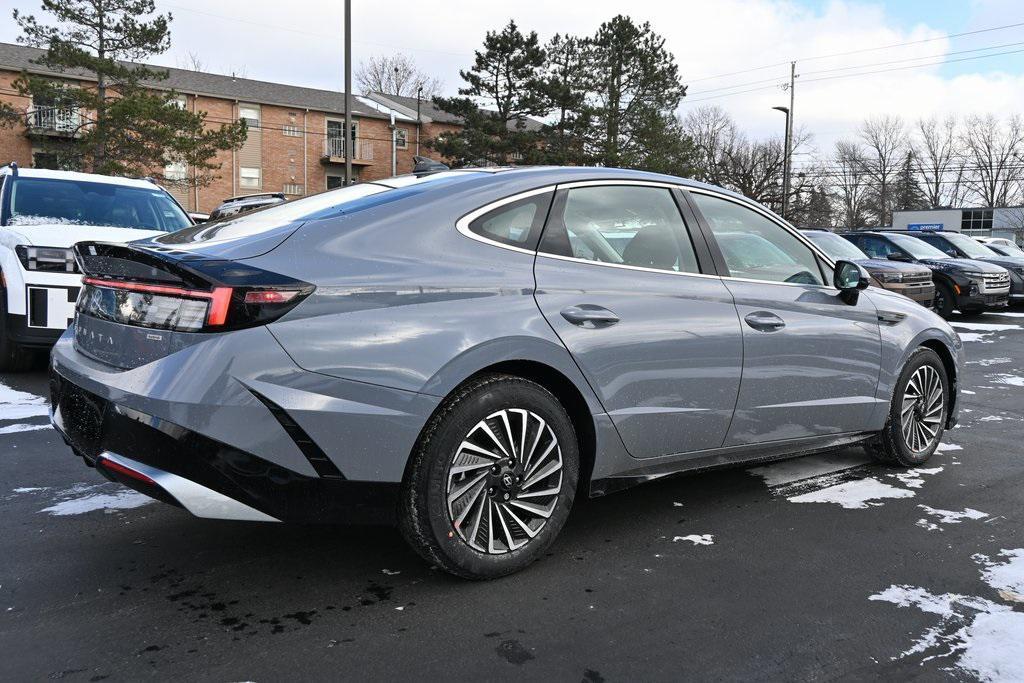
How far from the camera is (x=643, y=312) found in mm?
3492

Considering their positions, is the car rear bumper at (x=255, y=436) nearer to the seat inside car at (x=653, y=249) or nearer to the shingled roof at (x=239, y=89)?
the seat inside car at (x=653, y=249)

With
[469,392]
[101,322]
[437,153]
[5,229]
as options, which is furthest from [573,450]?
[437,153]

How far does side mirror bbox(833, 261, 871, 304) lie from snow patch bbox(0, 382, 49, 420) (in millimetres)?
5091

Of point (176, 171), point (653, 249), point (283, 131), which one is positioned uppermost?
point (283, 131)

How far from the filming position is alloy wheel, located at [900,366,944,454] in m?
4.89

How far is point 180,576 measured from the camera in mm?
3186

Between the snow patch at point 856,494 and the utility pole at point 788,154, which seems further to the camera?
the utility pole at point 788,154

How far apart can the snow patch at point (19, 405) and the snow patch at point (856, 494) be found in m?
4.90

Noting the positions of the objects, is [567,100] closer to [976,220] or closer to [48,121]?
[48,121]

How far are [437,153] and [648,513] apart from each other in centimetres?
4240

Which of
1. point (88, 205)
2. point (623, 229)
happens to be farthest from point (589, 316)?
point (88, 205)

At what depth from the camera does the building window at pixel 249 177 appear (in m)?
45.5

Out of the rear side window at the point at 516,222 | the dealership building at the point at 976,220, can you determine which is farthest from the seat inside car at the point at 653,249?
the dealership building at the point at 976,220

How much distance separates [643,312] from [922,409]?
2436 mm
